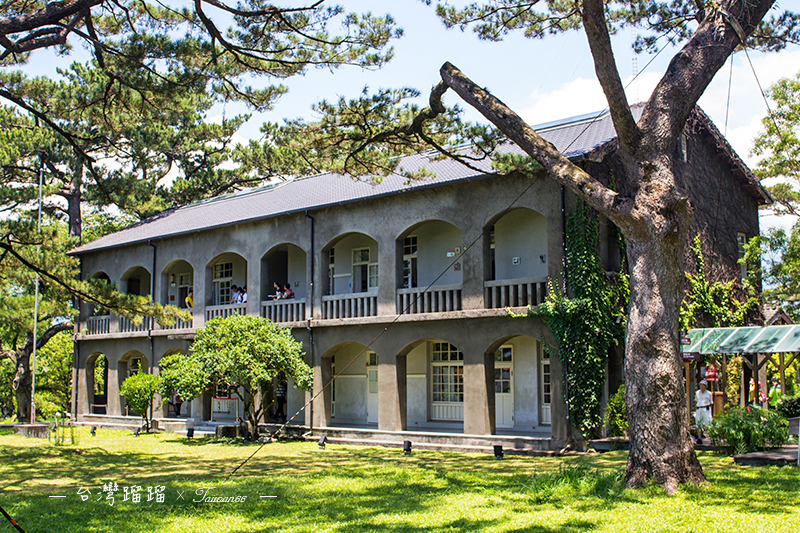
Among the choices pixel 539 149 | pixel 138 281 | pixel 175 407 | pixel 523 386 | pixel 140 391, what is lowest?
pixel 175 407

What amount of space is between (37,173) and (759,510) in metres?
29.9

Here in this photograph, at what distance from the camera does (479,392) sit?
17.6 metres

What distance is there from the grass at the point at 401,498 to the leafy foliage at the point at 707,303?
5.60 metres

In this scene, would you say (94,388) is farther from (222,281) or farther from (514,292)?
(514,292)

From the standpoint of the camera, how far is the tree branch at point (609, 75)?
34.0 ft

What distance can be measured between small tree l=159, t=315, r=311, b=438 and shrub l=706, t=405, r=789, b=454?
11.0 metres

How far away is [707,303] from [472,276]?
6.32 metres

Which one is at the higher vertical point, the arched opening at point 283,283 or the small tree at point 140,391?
the arched opening at point 283,283

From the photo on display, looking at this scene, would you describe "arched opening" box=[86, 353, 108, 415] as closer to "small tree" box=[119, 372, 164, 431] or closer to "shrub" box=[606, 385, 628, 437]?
"small tree" box=[119, 372, 164, 431]

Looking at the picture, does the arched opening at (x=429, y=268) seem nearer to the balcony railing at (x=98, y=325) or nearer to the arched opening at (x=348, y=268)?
the arched opening at (x=348, y=268)

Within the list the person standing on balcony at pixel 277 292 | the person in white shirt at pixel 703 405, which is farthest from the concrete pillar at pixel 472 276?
the person standing on balcony at pixel 277 292

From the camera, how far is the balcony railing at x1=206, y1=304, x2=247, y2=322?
22953 millimetres

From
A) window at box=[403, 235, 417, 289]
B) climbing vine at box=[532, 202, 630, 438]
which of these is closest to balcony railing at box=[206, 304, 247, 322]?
window at box=[403, 235, 417, 289]

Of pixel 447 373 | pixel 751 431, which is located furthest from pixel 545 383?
pixel 751 431
